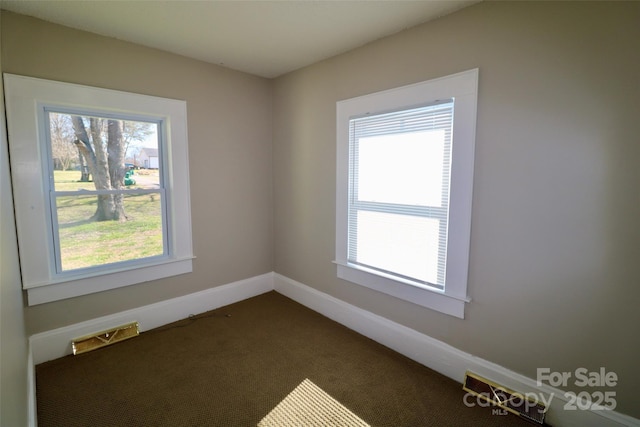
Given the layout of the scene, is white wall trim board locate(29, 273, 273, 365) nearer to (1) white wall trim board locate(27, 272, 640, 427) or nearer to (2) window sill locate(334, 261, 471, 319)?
(1) white wall trim board locate(27, 272, 640, 427)

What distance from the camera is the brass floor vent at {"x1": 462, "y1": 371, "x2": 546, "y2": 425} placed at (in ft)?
5.62

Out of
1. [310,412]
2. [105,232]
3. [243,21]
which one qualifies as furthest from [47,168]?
[310,412]

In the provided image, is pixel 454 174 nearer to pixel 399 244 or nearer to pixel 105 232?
pixel 399 244

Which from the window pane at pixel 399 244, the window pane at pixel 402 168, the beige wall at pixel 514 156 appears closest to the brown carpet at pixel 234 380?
the beige wall at pixel 514 156

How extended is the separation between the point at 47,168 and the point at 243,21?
184 cm

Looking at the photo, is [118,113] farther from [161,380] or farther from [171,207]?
[161,380]

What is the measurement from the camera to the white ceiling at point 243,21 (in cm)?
188

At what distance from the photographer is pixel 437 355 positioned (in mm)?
2150

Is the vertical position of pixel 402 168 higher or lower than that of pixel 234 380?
higher

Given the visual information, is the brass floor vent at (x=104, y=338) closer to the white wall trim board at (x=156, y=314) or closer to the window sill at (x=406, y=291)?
the white wall trim board at (x=156, y=314)

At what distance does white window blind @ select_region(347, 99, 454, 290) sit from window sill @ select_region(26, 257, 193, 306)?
174 cm

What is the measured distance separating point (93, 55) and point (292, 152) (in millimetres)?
1850

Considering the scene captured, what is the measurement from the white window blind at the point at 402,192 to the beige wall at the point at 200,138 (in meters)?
1.30

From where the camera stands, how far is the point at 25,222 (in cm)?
208
